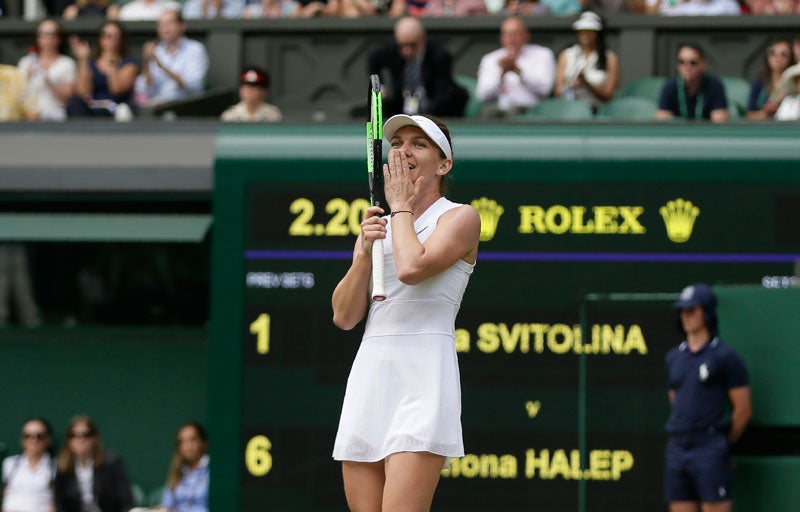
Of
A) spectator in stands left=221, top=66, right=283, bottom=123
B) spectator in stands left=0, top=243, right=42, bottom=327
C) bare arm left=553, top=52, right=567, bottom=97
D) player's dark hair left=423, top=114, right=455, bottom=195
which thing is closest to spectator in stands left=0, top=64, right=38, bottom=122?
spectator in stands left=0, top=243, right=42, bottom=327

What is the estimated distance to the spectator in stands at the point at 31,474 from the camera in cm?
1062

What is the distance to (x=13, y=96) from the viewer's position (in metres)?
11.4

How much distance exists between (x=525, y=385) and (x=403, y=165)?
A: 4.65 m

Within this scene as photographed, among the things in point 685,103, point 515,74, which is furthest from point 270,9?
point 685,103

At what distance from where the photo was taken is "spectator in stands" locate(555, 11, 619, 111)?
11117mm

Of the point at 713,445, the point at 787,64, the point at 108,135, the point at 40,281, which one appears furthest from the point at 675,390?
the point at 40,281

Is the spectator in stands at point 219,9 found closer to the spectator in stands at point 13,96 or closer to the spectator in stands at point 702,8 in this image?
the spectator in stands at point 13,96

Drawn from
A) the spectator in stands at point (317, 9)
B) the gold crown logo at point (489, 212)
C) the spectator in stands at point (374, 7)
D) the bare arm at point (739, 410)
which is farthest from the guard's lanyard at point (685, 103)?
the spectator in stands at point (317, 9)

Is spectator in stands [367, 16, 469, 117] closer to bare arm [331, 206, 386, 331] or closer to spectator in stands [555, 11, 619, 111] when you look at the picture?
spectator in stands [555, 11, 619, 111]

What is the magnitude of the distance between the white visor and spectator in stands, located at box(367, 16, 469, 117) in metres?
5.70

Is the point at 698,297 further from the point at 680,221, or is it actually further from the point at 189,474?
A: the point at 189,474

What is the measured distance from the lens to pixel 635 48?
484 inches

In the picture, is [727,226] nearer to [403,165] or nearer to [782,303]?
[782,303]

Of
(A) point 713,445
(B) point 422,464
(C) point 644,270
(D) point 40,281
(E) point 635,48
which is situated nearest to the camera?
(B) point 422,464
